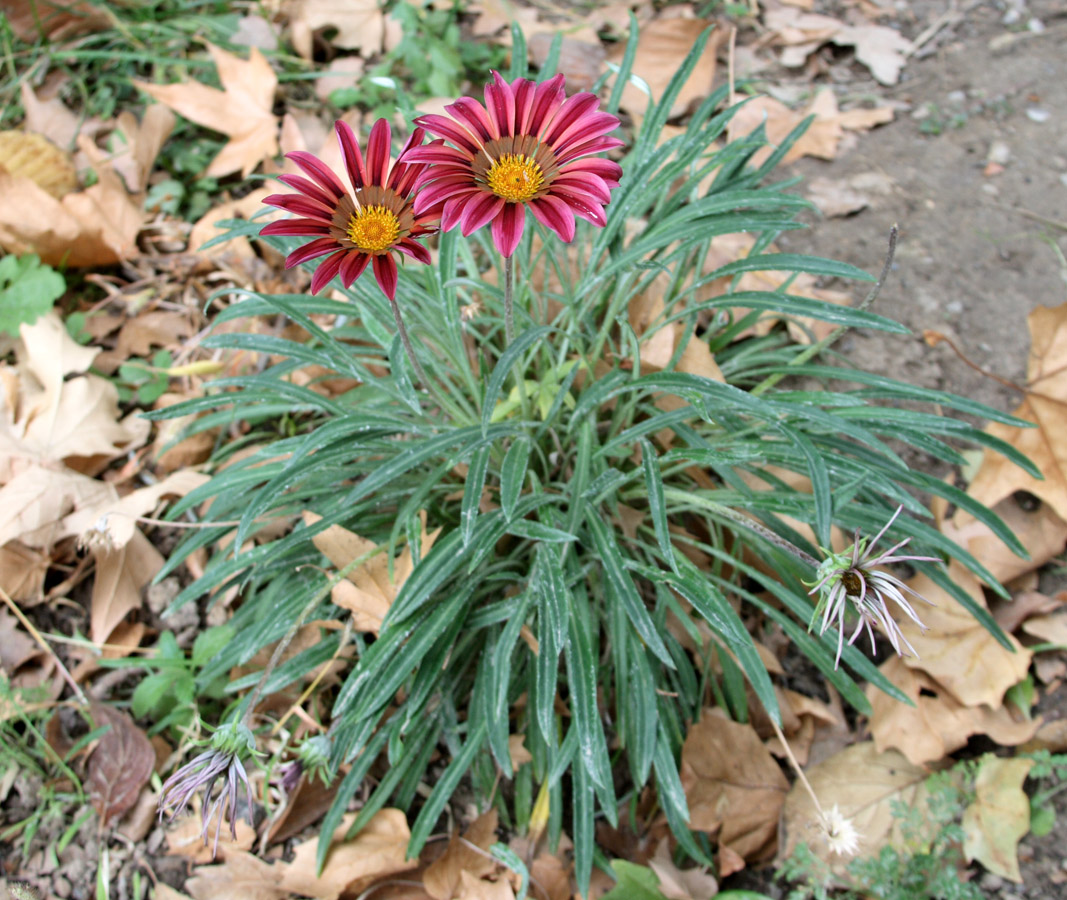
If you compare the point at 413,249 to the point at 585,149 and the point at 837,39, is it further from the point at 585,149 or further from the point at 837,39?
the point at 837,39

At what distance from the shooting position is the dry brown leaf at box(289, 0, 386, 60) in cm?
286

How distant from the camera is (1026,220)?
8.11ft

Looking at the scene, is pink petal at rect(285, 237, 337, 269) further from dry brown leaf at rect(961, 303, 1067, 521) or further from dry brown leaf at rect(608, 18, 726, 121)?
dry brown leaf at rect(608, 18, 726, 121)

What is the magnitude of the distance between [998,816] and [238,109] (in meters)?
2.82

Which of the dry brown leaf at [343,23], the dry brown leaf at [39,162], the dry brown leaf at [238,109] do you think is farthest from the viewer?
the dry brown leaf at [343,23]

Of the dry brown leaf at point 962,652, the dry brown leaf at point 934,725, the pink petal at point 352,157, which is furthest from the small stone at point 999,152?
the pink petal at point 352,157

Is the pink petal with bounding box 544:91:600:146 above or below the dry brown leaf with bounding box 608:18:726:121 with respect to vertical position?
above

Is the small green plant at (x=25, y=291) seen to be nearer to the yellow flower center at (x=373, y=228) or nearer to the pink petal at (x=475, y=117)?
the yellow flower center at (x=373, y=228)

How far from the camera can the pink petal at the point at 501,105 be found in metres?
1.22

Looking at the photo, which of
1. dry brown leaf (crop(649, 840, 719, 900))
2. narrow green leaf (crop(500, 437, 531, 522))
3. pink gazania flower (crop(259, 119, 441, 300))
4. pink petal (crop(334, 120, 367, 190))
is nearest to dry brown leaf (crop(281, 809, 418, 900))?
dry brown leaf (crop(649, 840, 719, 900))

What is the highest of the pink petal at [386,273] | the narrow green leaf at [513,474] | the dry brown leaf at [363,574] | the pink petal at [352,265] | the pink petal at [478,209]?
the pink petal at [478,209]

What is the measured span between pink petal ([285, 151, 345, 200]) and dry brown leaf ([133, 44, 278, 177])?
144 centimetres

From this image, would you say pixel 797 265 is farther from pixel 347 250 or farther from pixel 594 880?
pixel 594 880

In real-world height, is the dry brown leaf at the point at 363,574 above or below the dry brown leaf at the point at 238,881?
above
